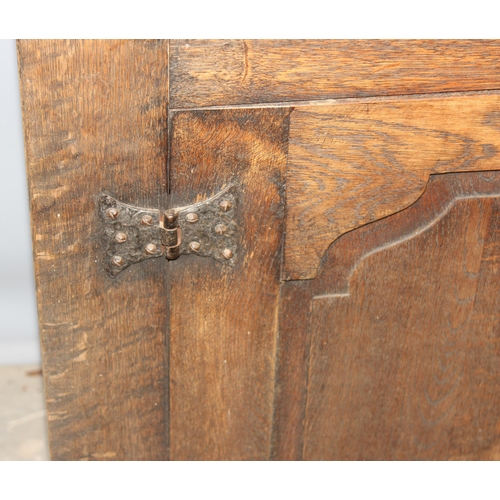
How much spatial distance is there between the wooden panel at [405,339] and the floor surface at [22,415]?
0.60m

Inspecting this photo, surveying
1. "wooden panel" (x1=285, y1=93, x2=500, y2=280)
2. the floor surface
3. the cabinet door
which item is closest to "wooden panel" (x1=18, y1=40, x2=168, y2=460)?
the cabinet door

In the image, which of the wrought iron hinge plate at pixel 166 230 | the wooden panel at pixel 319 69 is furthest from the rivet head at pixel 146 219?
the wooden panel at pixel 319 69

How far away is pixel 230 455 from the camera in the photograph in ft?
2.84

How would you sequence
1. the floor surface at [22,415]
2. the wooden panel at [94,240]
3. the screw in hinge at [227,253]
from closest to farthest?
1. the wooden panel at [94,240]
2. the screw in hinge at [227,253]
3. the floor surface at [22,415]

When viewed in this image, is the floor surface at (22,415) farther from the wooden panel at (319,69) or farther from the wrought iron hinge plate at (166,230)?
the wooden panel at (319,69)

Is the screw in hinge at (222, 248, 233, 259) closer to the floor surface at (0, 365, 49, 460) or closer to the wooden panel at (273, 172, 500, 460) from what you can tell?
the wooden panel at (273, 172, 500, 460)

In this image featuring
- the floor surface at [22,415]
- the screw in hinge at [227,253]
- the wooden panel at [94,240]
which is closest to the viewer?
the wooden panel at [94,240]

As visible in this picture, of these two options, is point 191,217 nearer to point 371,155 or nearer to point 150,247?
point 150,247

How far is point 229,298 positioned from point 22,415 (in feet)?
2.54

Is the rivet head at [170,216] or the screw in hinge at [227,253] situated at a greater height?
the rivet head at [170,216]

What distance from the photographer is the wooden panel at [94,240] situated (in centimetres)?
62

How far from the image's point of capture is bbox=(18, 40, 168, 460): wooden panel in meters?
0.62

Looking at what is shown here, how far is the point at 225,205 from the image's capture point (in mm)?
702

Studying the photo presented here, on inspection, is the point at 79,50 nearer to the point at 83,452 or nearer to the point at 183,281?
the point at 183,281
